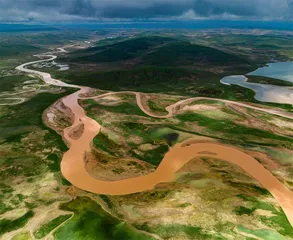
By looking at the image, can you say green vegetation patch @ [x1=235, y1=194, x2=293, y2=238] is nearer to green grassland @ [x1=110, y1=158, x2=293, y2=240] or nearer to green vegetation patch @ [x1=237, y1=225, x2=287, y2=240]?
green grassland @ [x1=110, y1=158, x2=293, y2=240]

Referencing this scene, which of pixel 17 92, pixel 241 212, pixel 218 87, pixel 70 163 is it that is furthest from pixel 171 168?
pixel 17 92

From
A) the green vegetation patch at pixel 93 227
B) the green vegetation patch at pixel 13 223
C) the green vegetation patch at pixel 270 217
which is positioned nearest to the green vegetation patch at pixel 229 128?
the green vegetation patch at pixel 270 217

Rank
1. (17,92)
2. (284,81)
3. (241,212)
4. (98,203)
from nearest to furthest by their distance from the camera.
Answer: (241,212) → (98,203) → (17,92) → (284,81)

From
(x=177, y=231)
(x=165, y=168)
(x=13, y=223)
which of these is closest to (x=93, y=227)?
(x=177, y=231)

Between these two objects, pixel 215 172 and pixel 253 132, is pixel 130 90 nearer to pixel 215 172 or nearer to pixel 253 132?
pixel 253 132

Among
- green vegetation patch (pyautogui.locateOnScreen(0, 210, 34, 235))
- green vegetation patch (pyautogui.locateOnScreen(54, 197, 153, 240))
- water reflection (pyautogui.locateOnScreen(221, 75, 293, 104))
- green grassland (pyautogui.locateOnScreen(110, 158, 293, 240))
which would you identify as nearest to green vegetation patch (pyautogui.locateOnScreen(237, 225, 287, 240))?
green grassland (pyautogui.locateOnScreen(110, 158, 293, 240))

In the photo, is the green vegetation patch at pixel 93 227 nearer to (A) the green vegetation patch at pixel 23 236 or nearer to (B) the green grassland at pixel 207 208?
(B) the green grassland at pixel 207 208
